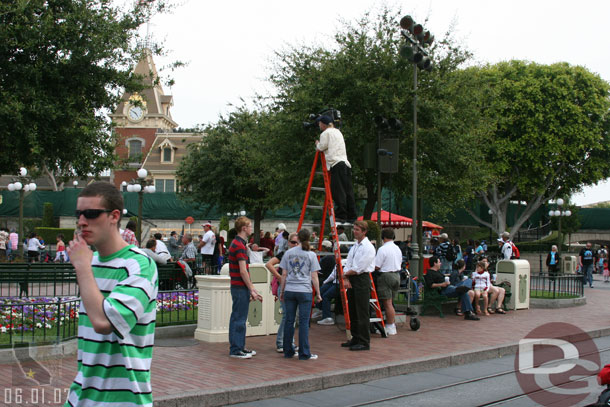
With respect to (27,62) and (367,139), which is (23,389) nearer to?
(27,62)

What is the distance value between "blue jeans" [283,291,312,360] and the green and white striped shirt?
6.22 metres

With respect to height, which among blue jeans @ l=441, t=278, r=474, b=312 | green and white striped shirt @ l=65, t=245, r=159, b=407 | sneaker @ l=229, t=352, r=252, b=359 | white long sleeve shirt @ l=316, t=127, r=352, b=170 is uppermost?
white long sleeve shirt @ l=316, t=127, r=352, b=170

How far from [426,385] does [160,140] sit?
63815mm

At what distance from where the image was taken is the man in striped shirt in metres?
2.77

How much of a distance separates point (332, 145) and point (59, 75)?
5184mm

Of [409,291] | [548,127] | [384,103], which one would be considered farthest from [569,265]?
[409,291]

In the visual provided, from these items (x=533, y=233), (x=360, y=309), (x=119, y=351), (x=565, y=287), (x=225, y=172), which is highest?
(x=225, y=172)

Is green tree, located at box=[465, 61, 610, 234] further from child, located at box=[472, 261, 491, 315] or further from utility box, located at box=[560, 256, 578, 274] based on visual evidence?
child, located at box=[472, 261, 491, 315]

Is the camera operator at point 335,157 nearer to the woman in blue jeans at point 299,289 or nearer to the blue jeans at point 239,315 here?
the woman in blue jeans at point 299,289

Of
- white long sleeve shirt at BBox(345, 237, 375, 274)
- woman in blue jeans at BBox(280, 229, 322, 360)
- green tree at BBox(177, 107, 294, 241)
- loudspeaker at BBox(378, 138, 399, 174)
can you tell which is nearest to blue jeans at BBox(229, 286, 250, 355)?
woman in blue jeans at BBox(280, 229, 322, 360)

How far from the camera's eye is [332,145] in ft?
33.7

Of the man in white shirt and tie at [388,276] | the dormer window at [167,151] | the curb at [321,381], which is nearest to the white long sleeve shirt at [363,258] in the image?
the curb at [321,381]

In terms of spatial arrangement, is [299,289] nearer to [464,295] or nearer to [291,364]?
[291,364]

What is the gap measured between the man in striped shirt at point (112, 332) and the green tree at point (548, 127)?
3591 centimetres
